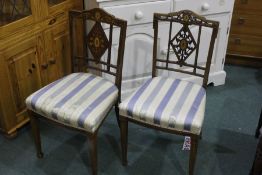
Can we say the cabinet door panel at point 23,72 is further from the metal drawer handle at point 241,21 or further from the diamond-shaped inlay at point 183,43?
the metal drawer handle at point 241,21

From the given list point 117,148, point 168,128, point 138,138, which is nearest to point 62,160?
point 117,148

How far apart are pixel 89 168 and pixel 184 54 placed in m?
0.84

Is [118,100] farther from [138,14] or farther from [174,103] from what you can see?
[138,14]

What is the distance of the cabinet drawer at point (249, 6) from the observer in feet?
8.58

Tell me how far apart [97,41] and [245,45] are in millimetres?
1413

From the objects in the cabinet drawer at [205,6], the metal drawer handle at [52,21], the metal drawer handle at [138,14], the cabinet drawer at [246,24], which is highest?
the cabinet drawer at [205,6]

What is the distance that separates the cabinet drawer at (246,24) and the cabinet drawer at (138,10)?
0.79 meters

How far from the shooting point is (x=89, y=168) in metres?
1.96

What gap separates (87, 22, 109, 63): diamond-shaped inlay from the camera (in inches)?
76.1

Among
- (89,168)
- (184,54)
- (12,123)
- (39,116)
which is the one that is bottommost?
(89,168)

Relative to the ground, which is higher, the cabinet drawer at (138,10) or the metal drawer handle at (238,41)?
the cabinet drawer at (138,10)

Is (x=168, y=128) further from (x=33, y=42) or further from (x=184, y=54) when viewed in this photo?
(x=33, y=42)

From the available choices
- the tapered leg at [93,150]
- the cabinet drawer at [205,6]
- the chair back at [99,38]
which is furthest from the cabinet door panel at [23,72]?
the cabinet drawer at [205,6]

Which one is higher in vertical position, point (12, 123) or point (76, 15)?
point (76, 15)
